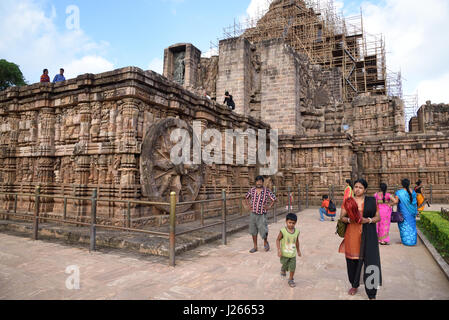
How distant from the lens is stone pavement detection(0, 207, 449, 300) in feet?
10.2

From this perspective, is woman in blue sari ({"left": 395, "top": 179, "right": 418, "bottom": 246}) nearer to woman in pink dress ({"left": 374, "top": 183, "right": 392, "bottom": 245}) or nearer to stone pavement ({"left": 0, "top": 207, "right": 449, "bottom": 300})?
woman in pink dress ({"left": 374, "top": 183, "right": 392, "bottom": 245})

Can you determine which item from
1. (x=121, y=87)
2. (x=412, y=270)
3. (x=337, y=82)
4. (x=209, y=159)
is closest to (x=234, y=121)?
(x=209, y=159)

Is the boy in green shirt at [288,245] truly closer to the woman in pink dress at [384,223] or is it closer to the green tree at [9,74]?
the woman in pink dress at [384,223]

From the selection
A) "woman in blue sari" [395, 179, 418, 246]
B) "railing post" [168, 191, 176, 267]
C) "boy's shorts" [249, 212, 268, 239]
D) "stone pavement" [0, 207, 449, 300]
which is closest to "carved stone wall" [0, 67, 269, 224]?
"stone pavement" [0, 207, 449, 300]

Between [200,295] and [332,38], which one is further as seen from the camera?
[332,38]

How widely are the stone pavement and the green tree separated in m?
26.5

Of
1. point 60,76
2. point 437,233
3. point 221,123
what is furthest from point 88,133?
point 437,233

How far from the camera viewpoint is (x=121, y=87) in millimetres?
6250

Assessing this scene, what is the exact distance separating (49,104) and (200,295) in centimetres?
698

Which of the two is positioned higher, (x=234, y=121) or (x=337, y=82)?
(x=337, y=82)
